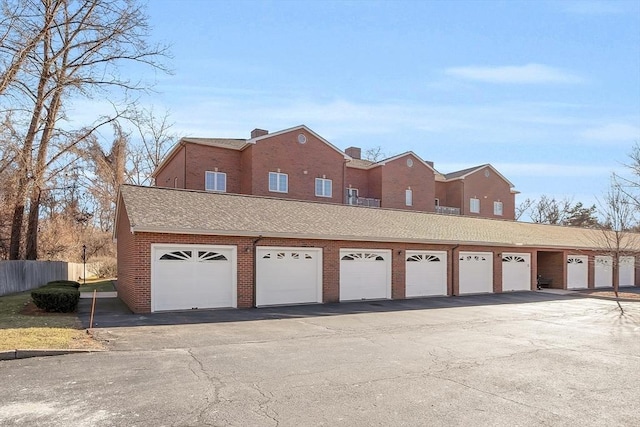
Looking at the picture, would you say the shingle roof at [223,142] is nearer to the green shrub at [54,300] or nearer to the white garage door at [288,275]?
the white garage door at [288,275]

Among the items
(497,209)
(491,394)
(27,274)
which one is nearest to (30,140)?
(27,274)

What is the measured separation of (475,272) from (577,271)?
931cm

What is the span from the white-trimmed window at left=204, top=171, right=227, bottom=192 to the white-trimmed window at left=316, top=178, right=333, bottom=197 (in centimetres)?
619

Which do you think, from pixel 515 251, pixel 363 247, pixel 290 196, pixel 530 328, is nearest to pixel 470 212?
pixel 515 251

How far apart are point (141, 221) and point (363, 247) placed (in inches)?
356

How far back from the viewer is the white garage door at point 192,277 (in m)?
14.8

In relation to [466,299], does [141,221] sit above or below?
above

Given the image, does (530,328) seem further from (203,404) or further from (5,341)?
(5,341)

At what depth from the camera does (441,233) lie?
897 inches

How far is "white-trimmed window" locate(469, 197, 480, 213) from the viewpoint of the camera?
132 ft

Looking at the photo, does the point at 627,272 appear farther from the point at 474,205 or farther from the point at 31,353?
the point at 31,353

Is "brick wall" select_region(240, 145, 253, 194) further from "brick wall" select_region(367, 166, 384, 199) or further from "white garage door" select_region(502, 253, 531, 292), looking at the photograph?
"white garage door" select_region(502, 253, 531, 292)

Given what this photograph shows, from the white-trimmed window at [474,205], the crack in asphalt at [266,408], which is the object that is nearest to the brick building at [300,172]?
the white-trimmed window at [474,205]

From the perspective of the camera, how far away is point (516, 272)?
25562 mm
